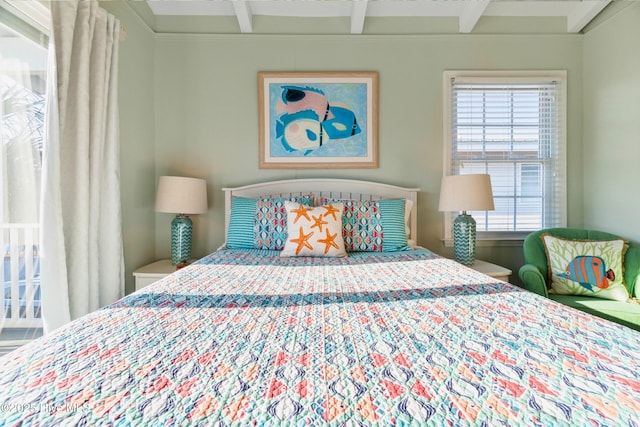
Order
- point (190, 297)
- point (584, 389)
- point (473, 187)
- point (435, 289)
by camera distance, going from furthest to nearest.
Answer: point (473, 187), point (435, 289), point (190, 297), point (584, 389)

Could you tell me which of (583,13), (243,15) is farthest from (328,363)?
(583,13)

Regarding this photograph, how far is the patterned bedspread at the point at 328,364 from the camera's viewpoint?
0.51 m

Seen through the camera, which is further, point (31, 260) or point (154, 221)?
point (154, 221)

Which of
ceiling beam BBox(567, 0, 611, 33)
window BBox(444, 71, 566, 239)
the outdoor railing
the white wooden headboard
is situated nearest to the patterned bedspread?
the outdoor railing

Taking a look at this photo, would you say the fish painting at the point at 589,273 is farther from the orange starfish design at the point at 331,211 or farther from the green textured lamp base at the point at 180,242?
the green textured lamp base at the point at 180,242

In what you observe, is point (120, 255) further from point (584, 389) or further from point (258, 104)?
point (584, 389)

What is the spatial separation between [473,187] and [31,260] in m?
2.67

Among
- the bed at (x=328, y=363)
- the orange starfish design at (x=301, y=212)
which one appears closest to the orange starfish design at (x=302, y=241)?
the orange starfish design at (x=301, y=212)

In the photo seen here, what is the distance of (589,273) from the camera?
2.11 meters

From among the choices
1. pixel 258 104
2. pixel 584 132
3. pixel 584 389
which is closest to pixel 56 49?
pixel 258 104

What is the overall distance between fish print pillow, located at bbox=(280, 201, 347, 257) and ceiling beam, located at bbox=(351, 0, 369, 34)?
1.55 m

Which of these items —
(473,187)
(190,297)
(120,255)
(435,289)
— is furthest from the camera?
(473,187)

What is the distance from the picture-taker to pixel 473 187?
2.29 m

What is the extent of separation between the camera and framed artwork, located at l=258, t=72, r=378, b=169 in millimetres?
2688
